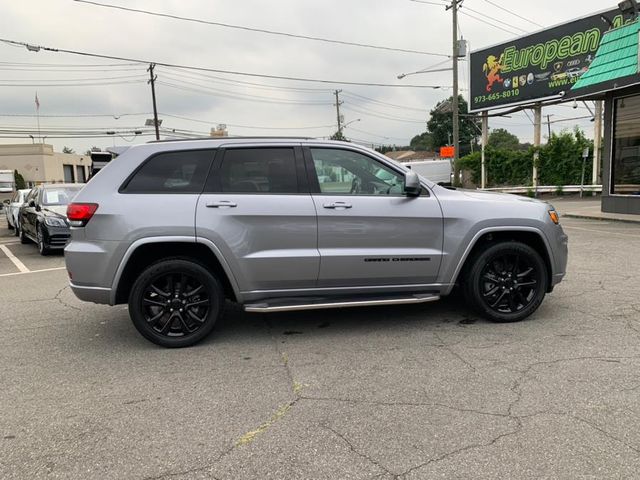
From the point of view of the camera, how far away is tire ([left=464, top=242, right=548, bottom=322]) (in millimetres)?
5094

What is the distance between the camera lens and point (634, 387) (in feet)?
12.0

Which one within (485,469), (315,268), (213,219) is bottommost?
(485,469)

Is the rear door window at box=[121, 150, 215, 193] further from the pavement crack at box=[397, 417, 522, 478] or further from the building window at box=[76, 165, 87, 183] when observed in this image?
the building window at box=[76, 165, 87, 183]

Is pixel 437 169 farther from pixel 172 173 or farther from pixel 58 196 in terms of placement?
pixel 172 173

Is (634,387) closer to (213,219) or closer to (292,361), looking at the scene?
(292,361)

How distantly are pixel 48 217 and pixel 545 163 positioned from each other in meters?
25.5

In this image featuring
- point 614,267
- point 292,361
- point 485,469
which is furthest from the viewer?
point 614,267

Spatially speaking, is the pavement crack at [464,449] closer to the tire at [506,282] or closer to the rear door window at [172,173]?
the tire at [506,282]

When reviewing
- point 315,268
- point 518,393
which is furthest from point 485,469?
point 315,268

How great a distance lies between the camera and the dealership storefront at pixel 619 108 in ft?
45.6

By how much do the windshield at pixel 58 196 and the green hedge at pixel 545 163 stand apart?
24501 millimetres

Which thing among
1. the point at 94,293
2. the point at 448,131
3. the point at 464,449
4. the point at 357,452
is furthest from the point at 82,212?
the point at 448,131

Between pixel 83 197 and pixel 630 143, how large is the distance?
16289 mm

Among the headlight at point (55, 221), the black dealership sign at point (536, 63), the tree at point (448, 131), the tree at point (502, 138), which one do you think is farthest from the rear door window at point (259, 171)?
the tree at point (502, 138)
